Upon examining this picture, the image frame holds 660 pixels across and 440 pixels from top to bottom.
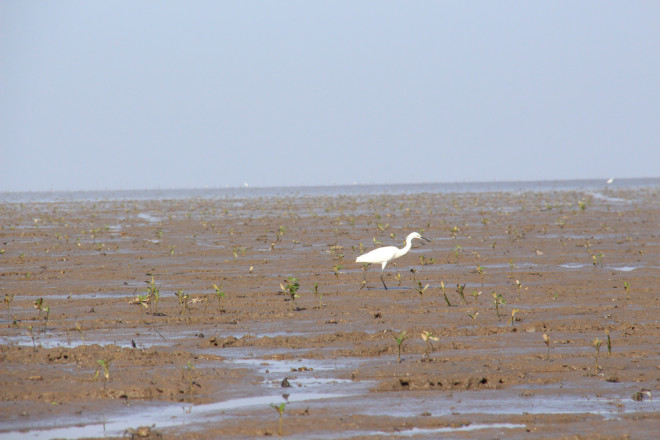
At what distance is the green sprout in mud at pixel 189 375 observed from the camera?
26.2 feet

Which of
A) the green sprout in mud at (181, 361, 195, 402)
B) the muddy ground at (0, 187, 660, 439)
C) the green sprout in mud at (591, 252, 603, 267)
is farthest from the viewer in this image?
the green sprout in mud at (591, 252, 603, 267)

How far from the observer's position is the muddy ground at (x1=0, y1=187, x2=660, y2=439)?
23.1ft

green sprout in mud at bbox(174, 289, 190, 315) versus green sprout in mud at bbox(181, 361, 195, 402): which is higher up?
green sprout in mud at bbox(174, 289, 190, 315)

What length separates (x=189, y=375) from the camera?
327 inches

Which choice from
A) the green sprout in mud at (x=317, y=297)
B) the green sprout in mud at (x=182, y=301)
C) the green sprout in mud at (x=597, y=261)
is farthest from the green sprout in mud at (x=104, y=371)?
the green sprout in mud at (x=597, y=261)

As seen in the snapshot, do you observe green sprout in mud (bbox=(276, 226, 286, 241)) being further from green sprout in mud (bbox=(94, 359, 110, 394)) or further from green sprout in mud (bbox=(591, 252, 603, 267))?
green sprout in mud (bbox=(94, 359, 110, 394))

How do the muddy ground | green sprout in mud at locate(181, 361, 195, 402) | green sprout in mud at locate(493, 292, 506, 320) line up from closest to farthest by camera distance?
the muddy ground, green sprout in mud at locate(181, 361, 195, 402), green sprout in mud at locate(493, 292, 506, 320)

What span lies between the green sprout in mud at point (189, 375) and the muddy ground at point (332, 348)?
0.12 ft

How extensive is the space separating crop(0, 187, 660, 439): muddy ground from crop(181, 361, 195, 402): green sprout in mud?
0.04m

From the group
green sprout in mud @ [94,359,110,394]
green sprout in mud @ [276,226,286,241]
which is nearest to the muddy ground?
green sprout in mud @ [94,359,110,394]

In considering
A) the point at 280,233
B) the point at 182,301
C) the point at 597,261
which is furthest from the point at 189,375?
the point at 280,233

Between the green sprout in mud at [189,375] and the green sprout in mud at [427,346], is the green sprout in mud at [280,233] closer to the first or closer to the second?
the green sprout in mud at [427,346]

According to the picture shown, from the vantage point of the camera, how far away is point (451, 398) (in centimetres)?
771

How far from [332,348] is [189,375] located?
2.10 meters
